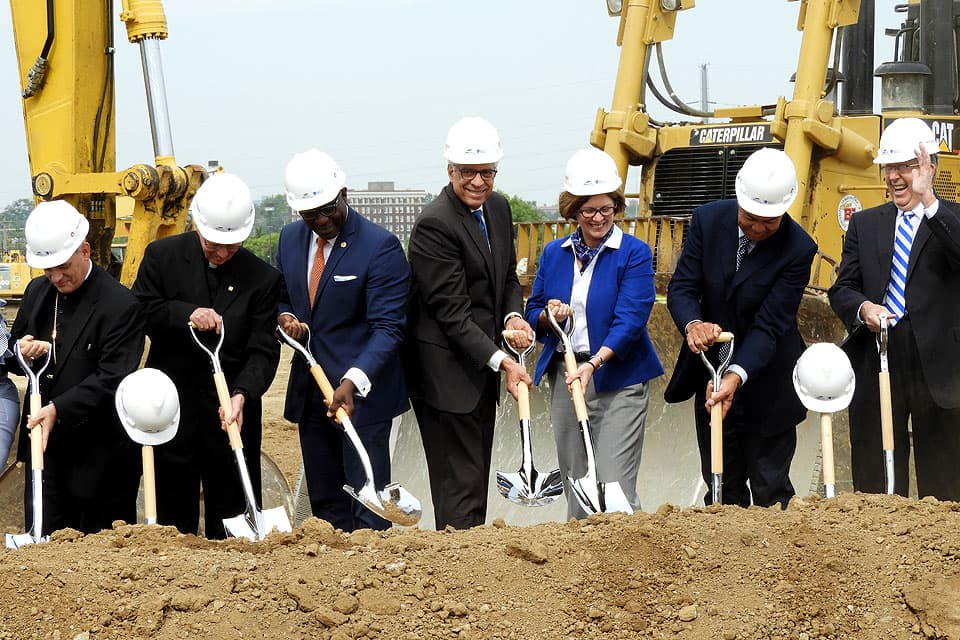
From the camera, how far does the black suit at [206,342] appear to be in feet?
17.8

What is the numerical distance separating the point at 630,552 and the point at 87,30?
583 centimetres

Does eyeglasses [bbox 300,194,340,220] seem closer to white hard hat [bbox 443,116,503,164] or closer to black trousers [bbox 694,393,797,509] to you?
white hard hat [bbox 443,116,503,164]

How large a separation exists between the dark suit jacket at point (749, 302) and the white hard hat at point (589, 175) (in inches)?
18.5

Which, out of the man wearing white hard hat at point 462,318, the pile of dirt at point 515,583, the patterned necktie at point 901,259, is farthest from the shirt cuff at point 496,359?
the patterned necktie at point 901,259

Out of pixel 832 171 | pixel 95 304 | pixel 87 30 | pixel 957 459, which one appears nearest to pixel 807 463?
pixel 957 459

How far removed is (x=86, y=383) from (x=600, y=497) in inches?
79.9

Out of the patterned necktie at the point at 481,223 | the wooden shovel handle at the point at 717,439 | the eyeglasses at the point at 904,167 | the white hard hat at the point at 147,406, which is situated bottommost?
the wooden shovel handle at the point at 717,439

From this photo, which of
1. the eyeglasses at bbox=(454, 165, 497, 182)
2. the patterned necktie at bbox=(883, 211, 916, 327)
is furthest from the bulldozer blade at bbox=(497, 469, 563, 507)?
the patterned necktie at bbox=(883, 211, 916, 327)

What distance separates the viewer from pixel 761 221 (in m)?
5.44

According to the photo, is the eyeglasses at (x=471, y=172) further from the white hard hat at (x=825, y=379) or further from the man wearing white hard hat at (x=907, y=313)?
the man wearing white hard hat at (x=907, y=313)

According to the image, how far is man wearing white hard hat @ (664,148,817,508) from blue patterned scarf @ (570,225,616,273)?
1.23 ft

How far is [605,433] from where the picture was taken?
556 cm

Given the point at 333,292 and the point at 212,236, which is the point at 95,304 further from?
the point at 333,292

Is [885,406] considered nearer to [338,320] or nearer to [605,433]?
[605,433]
